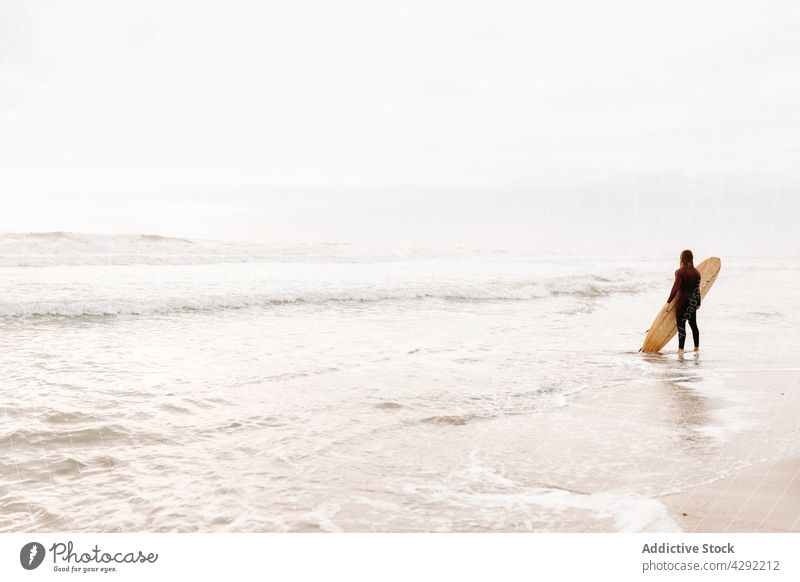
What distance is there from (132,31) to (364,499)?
22.1 ft

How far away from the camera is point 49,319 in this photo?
36.8 ft

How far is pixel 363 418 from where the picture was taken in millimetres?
5309

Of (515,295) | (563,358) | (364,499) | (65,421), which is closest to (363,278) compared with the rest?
(515,295)

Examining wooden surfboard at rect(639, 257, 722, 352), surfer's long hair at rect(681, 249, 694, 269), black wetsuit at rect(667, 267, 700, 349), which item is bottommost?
wooden surfboard at rect(639, 257, 722, 352)

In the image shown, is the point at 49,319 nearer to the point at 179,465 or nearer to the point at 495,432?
the point at 179,465

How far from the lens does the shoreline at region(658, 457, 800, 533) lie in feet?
10.3

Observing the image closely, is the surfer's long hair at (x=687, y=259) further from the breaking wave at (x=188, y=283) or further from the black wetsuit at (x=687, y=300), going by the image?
the breaking wave at (x=188, y=283)

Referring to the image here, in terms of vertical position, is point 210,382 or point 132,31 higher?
point 132,31
